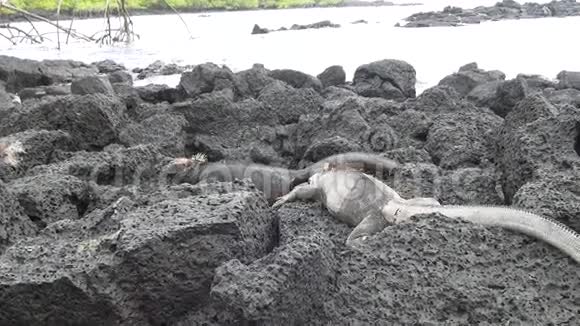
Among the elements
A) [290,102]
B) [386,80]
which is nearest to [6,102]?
[290,102]

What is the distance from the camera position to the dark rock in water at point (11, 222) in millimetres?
3105

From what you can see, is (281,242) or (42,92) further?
(42,92)

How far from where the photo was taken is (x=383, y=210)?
3.10m

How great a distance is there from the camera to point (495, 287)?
228 centimetres

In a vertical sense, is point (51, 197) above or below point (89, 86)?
above

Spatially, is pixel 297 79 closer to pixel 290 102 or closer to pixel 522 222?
pixel 290 102

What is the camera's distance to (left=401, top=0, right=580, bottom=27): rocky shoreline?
26466 mm

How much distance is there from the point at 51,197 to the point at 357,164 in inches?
72.2

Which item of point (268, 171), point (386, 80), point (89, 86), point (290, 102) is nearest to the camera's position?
point (268, 171)

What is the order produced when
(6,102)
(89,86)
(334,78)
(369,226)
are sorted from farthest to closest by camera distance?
(334,78) < (89,86) < (6,102) < (369,226)

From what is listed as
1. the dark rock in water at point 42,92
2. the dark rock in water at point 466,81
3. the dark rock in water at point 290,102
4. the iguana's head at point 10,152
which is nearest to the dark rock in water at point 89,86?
the dark rock in water at point 42,92

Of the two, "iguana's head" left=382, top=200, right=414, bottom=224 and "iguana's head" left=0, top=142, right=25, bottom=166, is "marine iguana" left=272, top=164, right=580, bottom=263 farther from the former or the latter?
"iguana's head" left=0, top=142, right=25, bottom=166

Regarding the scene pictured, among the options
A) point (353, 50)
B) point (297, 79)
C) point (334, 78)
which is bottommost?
point (353, 50)

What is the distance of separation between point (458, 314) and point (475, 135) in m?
2.73
